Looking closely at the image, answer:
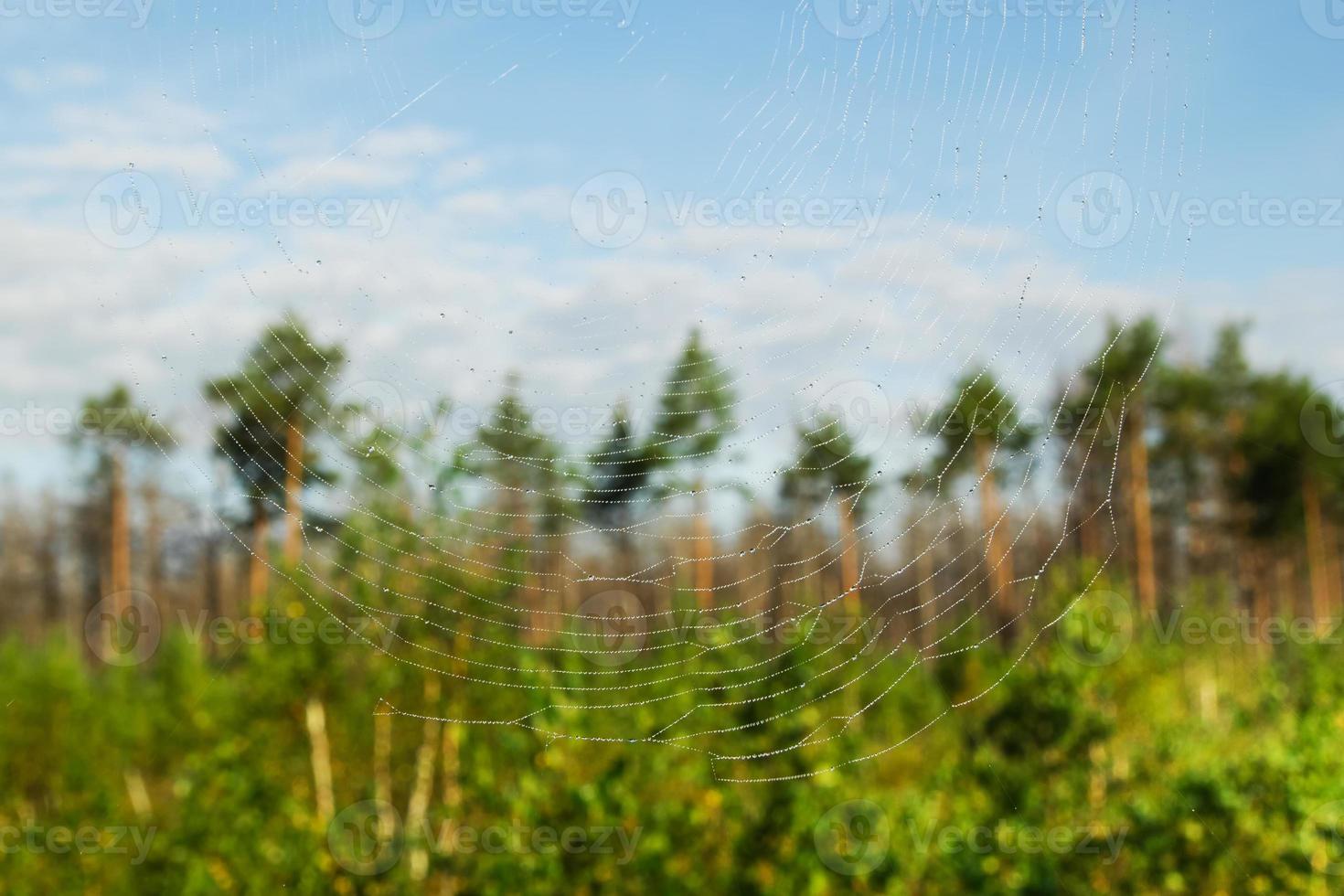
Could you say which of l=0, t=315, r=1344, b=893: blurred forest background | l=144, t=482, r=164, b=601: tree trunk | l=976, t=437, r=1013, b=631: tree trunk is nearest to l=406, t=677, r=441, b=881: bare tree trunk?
l=0, t=315, r=1344, b=893: blurred forest background

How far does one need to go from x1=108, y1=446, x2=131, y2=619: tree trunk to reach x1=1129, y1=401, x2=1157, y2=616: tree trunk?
33.6m

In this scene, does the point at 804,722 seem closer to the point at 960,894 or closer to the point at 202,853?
the point at 960,894

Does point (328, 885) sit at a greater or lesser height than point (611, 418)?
lesser

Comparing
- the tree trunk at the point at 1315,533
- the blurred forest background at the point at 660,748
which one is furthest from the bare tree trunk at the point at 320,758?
the tree trunk at the point at 1315,533

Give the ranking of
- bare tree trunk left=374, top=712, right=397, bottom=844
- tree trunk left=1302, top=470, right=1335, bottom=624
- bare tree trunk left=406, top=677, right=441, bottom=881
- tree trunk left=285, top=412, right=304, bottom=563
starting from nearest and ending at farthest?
tree trunk left=285, top=412, right=304, bottom=563, bare tree trunk left=406, top=677, right=441, bottom=881, bare tree trunk left=374, top=712, right=397, bottom=844, tree trunk left=1302, top=470, right=1335, bottom=624

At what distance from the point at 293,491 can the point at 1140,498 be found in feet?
91.4

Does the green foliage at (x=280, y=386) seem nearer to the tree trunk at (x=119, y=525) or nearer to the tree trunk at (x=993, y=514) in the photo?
the tree trunk at (x=993, y=514)

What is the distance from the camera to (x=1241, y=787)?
1108cm

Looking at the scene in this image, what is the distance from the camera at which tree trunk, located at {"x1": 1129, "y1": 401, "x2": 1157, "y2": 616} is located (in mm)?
35500

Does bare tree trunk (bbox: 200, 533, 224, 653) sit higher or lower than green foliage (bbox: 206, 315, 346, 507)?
lower

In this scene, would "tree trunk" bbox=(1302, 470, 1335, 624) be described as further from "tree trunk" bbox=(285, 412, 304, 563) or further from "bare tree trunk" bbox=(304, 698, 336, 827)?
"bare tree trunk" bbox=(304, 698, 336, 827)

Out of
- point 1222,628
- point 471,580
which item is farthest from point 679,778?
point 1222,628

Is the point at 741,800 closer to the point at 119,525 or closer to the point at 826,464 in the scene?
the point at 826,464

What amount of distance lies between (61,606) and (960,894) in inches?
2227
